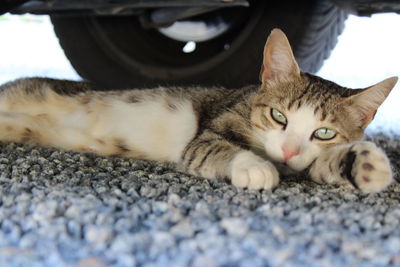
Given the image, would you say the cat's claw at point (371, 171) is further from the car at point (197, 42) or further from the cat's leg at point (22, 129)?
the car at point (197, 42)

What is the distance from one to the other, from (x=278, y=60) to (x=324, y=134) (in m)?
0.29

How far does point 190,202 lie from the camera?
924 millimetres

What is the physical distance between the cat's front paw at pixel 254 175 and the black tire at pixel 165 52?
4.28ft

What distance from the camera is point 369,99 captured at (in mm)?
1329

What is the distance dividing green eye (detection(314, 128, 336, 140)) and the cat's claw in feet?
0.69

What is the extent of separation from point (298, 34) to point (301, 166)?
117 centimetres

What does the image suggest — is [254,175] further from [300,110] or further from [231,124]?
[231,124]

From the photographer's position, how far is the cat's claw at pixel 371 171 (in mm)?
1040

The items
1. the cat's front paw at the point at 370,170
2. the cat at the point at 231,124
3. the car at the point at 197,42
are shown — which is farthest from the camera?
the car at the point at 197,42

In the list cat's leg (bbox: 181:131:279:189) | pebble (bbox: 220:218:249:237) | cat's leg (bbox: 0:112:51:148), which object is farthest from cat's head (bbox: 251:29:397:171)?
cat's leg (bbox: 0:112:51:148)

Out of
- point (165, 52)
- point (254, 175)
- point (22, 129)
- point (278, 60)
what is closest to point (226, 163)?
point (254, 175)

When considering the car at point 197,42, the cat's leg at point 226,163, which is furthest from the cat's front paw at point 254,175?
the car at point 197,42

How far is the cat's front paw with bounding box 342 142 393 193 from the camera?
1.04m

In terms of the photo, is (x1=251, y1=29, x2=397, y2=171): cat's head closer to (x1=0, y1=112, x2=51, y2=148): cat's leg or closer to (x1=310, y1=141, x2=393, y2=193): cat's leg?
(x1=310, y1=141, x2=393, y2=193): cat's leg
